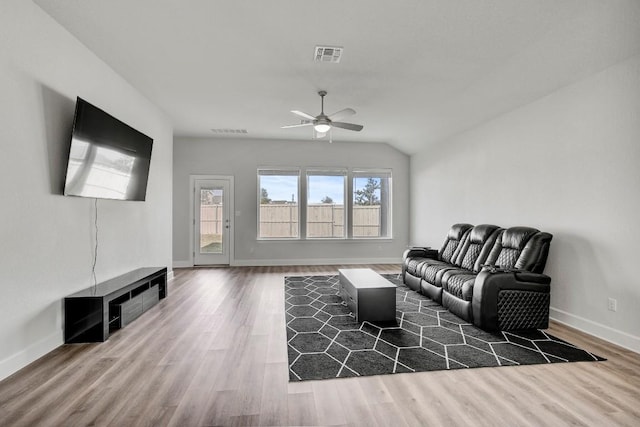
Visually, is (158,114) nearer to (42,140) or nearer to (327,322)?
(42,140)

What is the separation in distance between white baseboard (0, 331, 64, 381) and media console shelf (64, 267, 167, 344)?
123 mm

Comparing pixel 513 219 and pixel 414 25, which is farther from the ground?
pixel 414 25

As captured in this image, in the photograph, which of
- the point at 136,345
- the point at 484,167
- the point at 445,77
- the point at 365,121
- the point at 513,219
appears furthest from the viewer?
the point at 365,121

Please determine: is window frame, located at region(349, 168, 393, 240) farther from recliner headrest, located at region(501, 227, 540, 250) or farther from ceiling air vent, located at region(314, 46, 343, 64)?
ceiling air vent, located at region(314, 46, 343, 64)

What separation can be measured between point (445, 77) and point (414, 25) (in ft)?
4.33

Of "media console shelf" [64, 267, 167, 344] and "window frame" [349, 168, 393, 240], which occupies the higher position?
"window frame" [349, 168, 393, 240]

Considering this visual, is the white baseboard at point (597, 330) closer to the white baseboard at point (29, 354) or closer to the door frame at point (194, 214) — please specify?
the white baseboard at point (29, 354)

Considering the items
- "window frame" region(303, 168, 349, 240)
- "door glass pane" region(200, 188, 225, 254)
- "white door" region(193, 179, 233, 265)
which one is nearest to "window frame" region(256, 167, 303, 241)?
"window frame" region(303, 168, 349, 240)

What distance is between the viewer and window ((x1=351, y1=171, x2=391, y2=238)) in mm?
7848

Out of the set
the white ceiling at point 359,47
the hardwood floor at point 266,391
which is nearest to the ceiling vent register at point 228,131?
the white ceiling at point 359,47

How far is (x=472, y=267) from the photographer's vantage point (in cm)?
451

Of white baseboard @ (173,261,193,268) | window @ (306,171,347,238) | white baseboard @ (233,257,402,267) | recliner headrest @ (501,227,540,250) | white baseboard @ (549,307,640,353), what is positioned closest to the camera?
white baseboard @ (549,307,640,353)

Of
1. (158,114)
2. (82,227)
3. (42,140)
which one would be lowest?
(82,227)

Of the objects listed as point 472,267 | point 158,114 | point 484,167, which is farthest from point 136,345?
point 484,167
